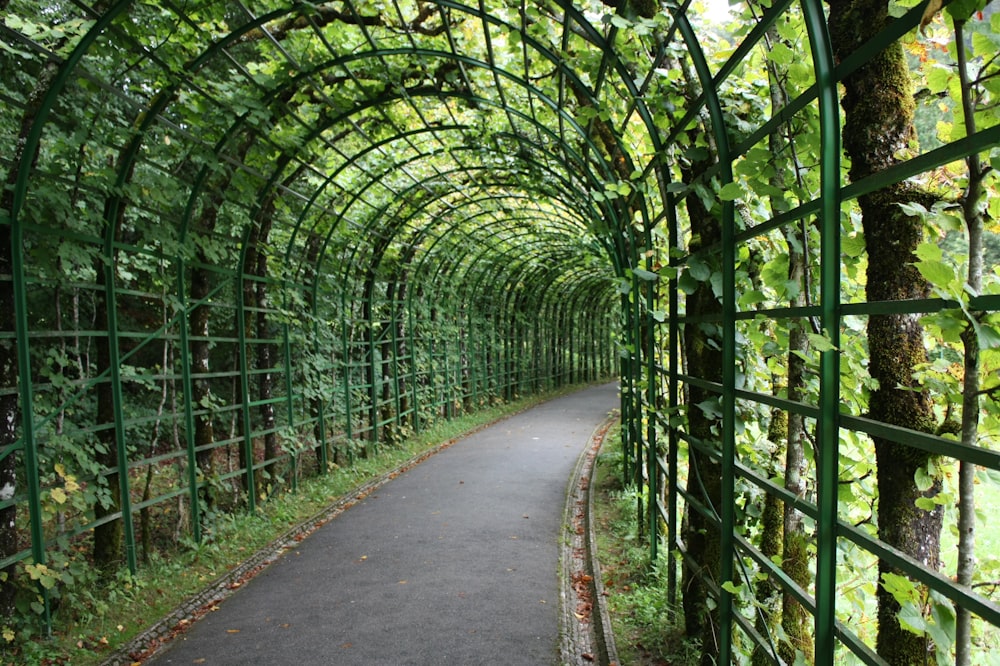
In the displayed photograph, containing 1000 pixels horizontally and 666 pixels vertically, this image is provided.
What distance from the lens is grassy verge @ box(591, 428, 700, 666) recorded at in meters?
3.83

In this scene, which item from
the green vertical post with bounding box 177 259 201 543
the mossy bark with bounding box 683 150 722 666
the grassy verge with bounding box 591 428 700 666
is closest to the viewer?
the mossy bark with bounding box 683 150 722 666

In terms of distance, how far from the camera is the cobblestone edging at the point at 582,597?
4.07 m

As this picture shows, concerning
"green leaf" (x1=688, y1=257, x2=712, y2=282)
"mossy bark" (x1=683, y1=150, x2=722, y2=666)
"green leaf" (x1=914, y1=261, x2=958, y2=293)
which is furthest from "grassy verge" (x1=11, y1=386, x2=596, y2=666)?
"green leaf" (x1=914, y1=261, x2=958, y2=293)

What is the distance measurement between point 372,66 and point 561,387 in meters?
19.5

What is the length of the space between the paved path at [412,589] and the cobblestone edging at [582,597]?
0.10 m

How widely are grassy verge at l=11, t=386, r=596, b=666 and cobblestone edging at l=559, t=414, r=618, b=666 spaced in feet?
9.51

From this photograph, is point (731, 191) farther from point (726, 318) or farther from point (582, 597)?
point (582, 597)

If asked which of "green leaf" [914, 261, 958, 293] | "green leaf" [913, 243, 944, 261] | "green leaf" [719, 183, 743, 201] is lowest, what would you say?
"green leaf" [914, 261, 958, 293]

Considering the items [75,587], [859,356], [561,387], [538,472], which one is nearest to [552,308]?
[561,387]

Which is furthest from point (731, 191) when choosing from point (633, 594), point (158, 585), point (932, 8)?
point (158, 585)

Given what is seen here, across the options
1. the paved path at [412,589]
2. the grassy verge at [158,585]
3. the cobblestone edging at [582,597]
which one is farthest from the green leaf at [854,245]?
the grassy verge at [158,585]

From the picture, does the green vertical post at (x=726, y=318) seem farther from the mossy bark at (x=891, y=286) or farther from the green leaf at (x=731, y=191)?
the mossy bark at (x=891, y=286)

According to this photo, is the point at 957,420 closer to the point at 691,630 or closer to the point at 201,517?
the point at 691,630

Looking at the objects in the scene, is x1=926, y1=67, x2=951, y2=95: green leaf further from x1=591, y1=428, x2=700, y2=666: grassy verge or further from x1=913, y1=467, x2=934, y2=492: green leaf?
x1=591, y1=428, x2=700, y2=666: grassy verge
